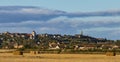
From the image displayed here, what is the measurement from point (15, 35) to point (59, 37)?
42.9 feet

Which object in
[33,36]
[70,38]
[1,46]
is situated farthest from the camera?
[70,38]

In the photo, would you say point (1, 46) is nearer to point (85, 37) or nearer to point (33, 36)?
point (33, 36)

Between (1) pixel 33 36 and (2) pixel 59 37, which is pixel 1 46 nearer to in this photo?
(1) pixel 33 36

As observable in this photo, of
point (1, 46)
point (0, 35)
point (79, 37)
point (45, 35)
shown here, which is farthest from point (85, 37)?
point (1, 46)

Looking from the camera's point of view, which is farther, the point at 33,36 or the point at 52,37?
the point at 52,37

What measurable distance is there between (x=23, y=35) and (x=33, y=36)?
43.8ft

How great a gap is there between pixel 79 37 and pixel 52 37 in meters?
9.04

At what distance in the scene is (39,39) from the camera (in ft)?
474

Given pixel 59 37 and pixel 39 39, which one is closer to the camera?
pixel 39 39

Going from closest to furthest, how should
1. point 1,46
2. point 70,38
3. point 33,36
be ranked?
point 1,46 → point 33,36 → point 70,38

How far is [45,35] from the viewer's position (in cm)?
15838

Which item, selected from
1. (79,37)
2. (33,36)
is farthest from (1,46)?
(79,37)

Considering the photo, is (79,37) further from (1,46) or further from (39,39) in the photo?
(1,46)

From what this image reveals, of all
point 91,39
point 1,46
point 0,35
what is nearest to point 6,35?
point 0,35
